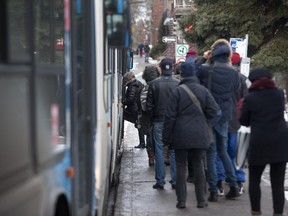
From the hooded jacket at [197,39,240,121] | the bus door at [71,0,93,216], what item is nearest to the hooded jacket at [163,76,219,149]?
the hooded jacket at [197,39,240,121]

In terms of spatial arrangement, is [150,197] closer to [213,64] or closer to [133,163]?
[213,64]

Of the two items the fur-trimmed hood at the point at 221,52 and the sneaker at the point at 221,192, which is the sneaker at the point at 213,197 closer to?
the sneaker at the point at 221,192

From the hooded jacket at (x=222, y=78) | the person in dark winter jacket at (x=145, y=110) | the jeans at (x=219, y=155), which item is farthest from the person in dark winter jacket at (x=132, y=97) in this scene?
the hooded jacket at (x=222, y=78)

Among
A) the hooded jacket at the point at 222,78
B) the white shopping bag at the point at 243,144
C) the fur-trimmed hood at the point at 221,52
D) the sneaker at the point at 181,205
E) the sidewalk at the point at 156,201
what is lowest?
the sidewalk at the point at 156,201

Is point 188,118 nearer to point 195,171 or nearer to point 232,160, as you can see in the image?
point 195,171

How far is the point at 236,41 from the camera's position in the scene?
610 inches

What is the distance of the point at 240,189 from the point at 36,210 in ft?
18.8

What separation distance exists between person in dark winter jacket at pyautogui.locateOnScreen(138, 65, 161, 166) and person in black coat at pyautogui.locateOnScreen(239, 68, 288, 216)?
2.99 meters

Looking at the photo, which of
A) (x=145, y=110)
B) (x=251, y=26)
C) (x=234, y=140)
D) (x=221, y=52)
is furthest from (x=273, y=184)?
(x=251, y=26)

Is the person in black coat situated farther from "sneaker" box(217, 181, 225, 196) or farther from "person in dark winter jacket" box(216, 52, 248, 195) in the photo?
"sneaker" box(217, 181, 225, 196)

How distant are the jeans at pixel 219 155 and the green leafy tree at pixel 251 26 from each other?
40.3ft

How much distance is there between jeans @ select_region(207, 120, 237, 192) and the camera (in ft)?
24.4

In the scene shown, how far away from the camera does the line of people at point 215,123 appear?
19.6 feet

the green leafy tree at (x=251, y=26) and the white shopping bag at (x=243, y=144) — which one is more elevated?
the green leafy tree at (x=251, y=26)
